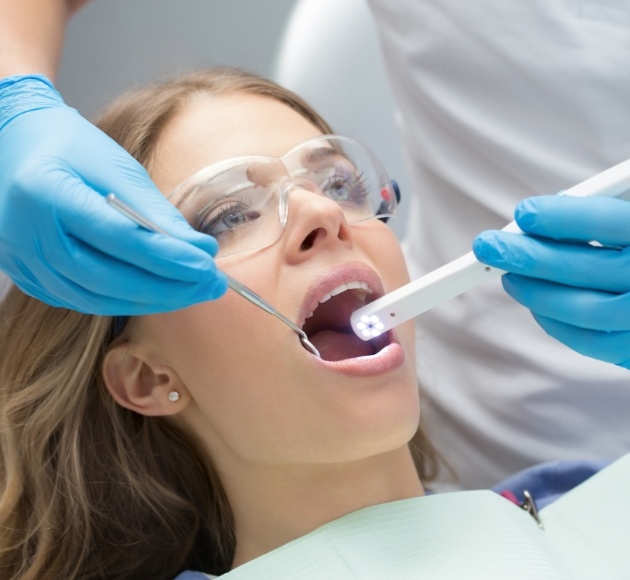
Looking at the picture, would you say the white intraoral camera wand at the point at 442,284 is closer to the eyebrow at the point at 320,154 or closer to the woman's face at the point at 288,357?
the woman's face at the point at 288,357

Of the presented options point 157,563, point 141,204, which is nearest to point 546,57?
point 141,204

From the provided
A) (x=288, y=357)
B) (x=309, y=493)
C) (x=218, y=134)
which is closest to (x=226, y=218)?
(x=218, y=134)

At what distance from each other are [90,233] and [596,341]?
77 cm

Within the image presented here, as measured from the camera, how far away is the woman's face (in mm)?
1319

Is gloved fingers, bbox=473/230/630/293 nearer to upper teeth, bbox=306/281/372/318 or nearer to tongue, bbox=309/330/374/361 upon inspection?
upper teeth, bbox=306/281/372/318

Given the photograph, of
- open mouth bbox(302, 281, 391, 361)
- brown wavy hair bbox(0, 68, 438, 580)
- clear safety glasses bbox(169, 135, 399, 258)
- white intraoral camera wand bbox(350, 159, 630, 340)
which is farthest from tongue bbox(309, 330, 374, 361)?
brown wavy hair bbox(0, 68, 438, 580)

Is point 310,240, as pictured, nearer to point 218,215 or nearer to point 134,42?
point 218,215

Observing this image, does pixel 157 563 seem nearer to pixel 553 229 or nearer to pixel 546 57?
pixel 553 229

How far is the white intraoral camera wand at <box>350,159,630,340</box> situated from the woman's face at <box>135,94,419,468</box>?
0.05m

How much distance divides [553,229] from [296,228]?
369 mm

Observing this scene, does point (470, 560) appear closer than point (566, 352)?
Yes

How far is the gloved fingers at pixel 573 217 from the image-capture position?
4.19ft

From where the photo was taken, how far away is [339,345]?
1.50 m

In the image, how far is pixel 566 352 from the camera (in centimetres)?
181
